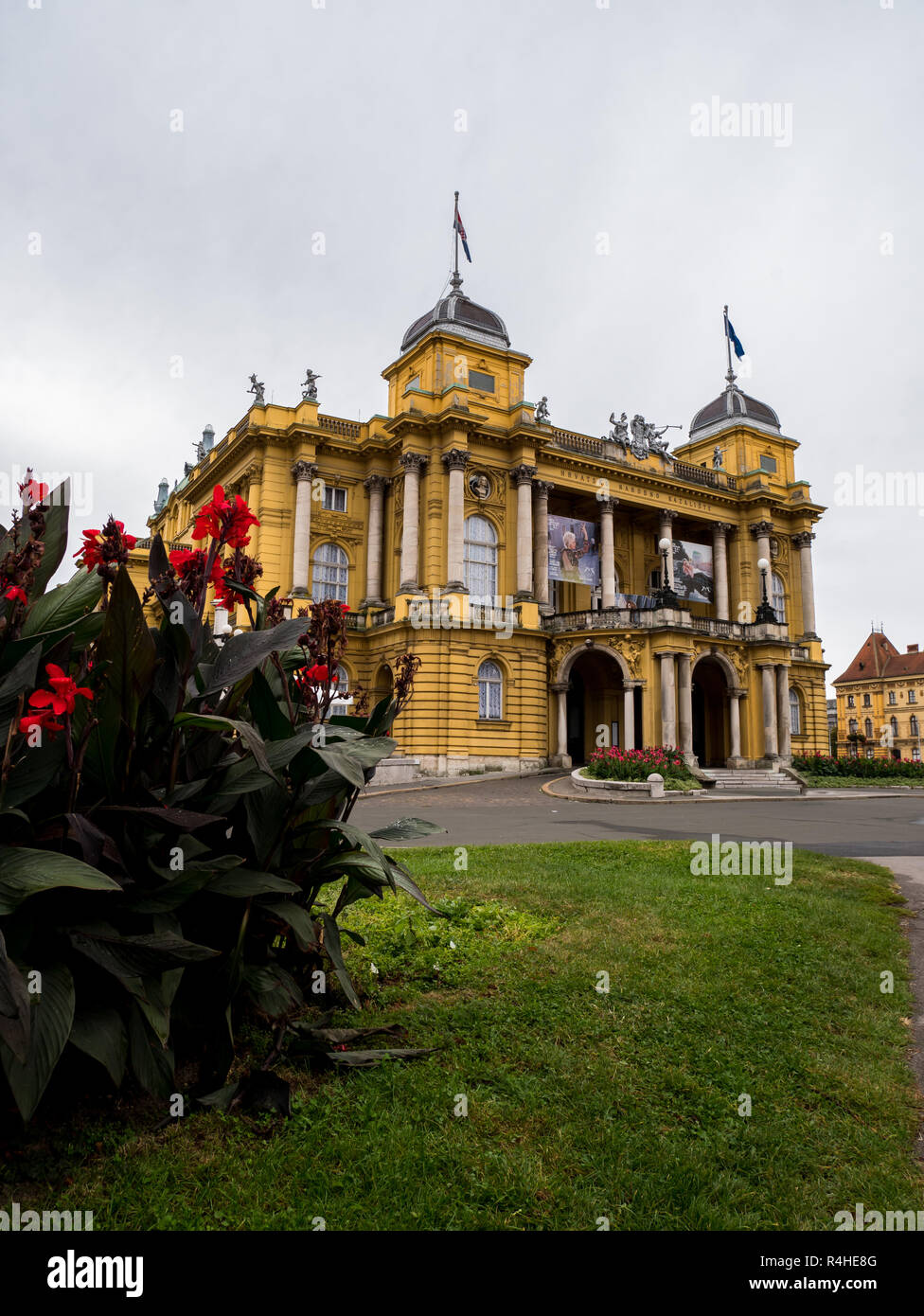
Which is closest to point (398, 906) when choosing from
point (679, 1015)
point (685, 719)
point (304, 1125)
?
point (679, 1015)

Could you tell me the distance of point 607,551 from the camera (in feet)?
119

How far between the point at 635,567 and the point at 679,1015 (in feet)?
123

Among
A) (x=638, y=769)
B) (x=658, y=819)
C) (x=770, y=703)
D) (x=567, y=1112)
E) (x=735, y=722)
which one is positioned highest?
(x=770, y=703)

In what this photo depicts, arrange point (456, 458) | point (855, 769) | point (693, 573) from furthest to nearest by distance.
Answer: point (693, 573), point (855, 769), point (456, 458)

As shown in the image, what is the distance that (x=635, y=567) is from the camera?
40281mm

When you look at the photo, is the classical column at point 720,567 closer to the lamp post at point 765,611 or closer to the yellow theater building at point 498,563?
the yellow theater building at point 498,563

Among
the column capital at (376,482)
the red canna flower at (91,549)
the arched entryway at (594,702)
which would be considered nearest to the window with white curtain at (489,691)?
the arched entryway at (594,702)

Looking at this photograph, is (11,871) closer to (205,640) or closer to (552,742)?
(205,640)

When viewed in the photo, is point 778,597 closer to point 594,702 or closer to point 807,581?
point 807,581

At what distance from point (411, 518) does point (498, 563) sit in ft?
14.0

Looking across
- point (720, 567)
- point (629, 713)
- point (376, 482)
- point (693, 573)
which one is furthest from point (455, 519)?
point (720, 567)

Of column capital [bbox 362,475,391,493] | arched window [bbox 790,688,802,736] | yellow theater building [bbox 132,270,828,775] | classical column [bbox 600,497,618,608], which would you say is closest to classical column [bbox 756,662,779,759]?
yellow theater building [bbox 132,270,828,775]

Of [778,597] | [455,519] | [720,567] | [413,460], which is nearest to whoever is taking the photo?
[455,519]

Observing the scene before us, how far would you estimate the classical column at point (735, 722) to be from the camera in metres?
35.1
